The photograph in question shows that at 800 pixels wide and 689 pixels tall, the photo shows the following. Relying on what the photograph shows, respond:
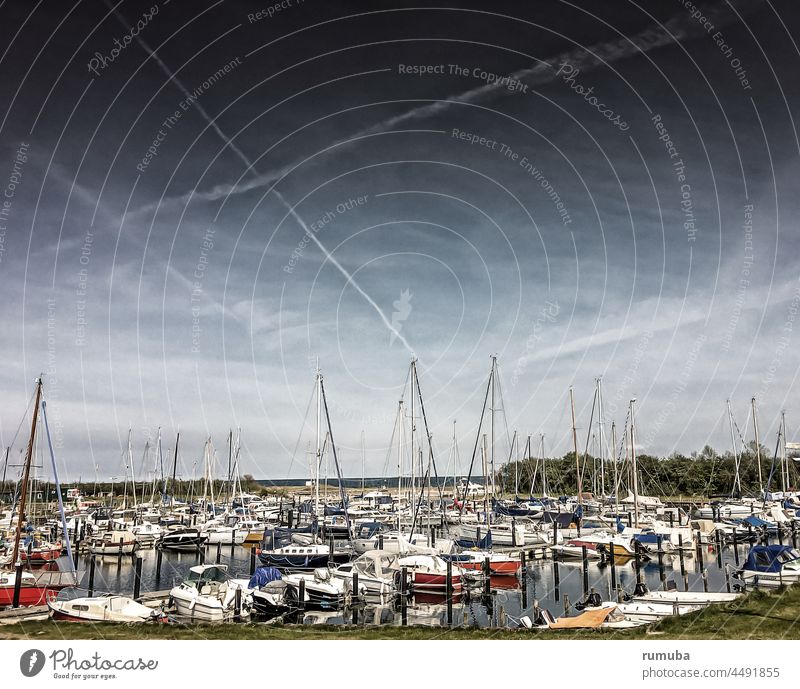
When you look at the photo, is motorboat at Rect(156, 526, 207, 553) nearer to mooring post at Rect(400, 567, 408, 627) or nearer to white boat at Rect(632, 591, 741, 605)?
mooring post at Rect(400, 567, 408, 627)

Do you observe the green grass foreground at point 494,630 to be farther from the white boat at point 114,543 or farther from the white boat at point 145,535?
the white boat at point 145,535

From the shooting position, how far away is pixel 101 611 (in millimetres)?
17094

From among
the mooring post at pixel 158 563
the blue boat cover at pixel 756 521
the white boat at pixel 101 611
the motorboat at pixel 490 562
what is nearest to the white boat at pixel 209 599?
the white boat at pixel 101 611

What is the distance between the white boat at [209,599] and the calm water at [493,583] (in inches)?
104

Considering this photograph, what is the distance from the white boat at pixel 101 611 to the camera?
16969 mm

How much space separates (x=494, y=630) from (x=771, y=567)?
17073 mm

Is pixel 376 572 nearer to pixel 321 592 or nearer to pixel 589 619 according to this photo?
pixel 321 592

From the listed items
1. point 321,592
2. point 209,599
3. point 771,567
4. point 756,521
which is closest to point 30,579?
point 209,599

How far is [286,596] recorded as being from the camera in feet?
72.2

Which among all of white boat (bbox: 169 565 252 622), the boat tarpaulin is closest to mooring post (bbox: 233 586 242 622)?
white boat (bbox: 169 565 252 622)

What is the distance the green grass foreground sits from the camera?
Result: 11164 millimetres

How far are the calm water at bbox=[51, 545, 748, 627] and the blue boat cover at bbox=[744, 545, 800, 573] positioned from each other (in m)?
1.99

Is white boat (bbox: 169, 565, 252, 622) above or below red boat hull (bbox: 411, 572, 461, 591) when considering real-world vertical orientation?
above
